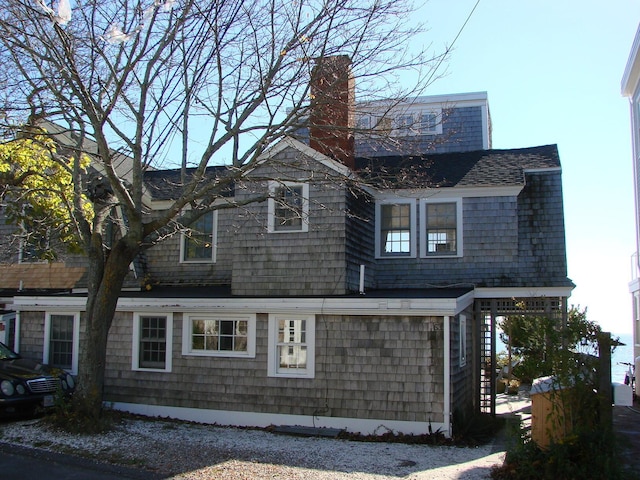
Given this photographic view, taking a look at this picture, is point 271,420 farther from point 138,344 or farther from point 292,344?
point 138,344

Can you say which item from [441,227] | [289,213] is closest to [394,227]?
[441,227]

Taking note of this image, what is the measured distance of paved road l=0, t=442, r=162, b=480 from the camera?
27.7ft

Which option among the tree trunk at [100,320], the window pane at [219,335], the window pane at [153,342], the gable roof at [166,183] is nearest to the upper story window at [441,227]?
the window pane at [219,335]

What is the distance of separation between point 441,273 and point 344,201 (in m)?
3.39

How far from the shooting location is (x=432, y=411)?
11.8 metres

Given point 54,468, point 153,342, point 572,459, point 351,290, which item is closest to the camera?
point 572,459

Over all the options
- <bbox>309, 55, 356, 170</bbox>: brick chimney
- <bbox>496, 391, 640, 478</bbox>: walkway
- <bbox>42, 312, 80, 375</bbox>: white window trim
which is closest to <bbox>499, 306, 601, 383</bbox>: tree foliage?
<bbox>496, 391, 640, 478</bbox>: walkway

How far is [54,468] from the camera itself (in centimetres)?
886

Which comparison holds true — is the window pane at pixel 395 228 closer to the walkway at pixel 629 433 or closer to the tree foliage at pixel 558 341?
the walkway at pixel 629 433

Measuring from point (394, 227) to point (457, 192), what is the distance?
1.77 meters

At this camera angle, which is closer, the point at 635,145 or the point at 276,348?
the point at 276,348

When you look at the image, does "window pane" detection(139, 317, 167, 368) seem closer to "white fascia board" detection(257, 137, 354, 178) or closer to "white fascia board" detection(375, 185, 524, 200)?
"white fascia board" detection(257, 137, 354, 178)

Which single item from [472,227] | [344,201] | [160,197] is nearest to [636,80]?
[472,227]

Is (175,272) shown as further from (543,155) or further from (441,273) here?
(543,155)
